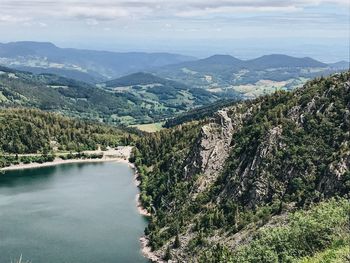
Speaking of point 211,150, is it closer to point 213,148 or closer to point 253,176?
point 213,148

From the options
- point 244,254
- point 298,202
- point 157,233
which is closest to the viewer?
point 244,254

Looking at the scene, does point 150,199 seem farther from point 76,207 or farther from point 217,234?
point 217,234

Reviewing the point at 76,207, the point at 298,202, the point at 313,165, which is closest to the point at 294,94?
the point at 313,165

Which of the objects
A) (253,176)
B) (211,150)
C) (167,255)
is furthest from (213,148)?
(167,255)

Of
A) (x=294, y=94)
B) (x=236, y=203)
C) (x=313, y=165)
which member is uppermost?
(x=294, y=94)

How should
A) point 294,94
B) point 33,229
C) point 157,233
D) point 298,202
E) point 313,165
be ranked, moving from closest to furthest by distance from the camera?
point 298,202 < point 313,165 < point 157,233 < point 33,229 < point 294,94
